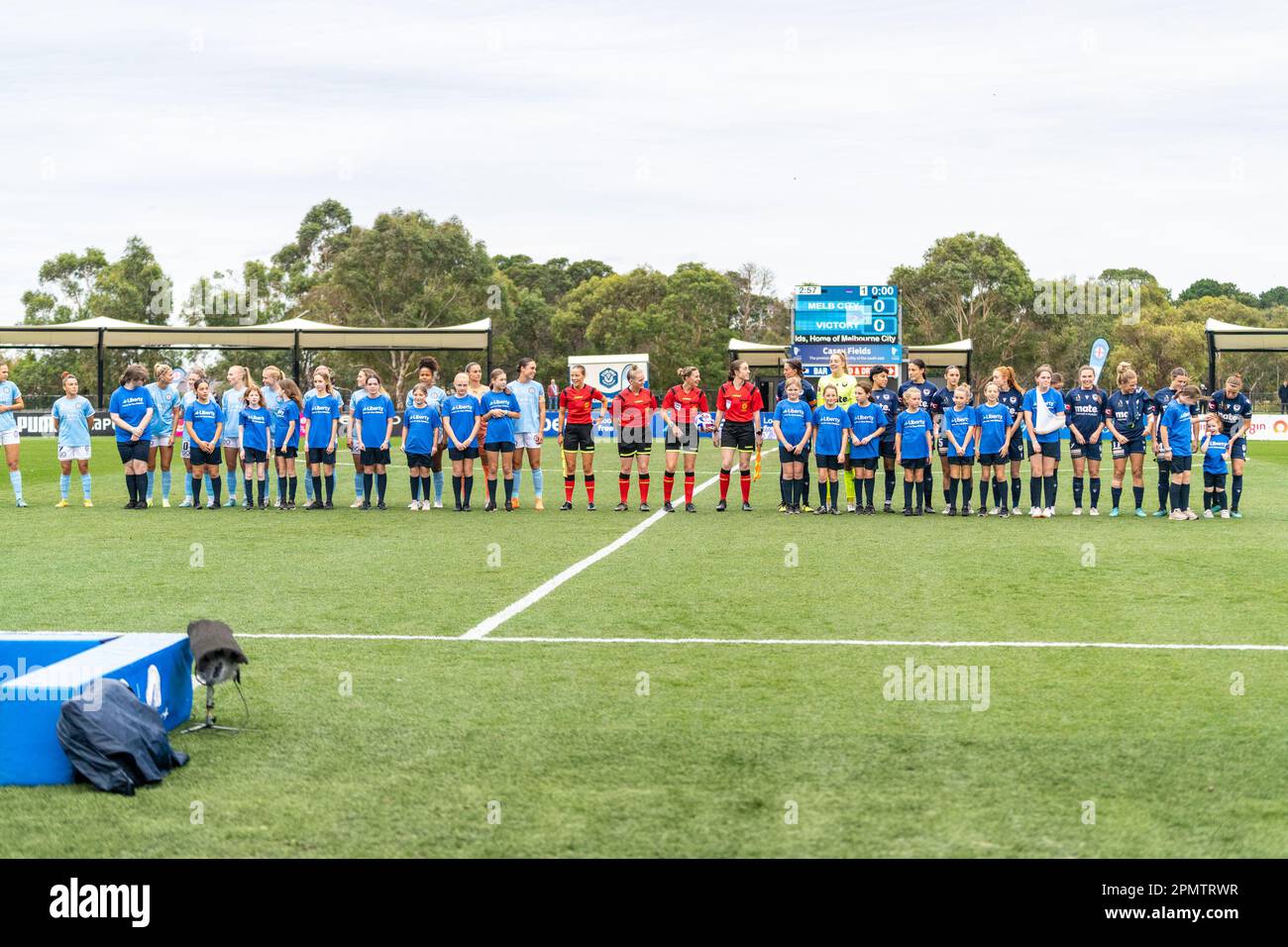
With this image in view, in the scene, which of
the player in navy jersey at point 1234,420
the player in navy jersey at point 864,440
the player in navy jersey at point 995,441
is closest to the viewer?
the player in navy jersey at point 995,441

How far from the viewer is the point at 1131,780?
544 cm

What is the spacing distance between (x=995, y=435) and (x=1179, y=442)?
2453 mm

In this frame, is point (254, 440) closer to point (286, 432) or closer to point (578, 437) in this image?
point (286, 432)

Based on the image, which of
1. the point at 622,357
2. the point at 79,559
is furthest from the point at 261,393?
the point at 622,357

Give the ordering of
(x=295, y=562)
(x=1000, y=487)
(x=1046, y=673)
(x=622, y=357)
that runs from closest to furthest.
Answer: (x=1046, y=673), (x=295, y=562), (x=1000, y=487), (x=622, y=357)

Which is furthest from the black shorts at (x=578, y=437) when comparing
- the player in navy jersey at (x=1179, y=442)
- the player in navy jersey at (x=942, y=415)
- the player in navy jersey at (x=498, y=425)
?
the player in navy jersey at (x=1179, y=442)

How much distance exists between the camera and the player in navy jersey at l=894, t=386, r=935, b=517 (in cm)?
1861

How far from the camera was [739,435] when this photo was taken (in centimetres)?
1945

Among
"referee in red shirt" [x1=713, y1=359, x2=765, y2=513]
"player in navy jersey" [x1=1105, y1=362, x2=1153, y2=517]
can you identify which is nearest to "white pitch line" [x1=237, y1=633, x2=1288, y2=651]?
"referee in red shirt" [x1=713, y1=359, x2=765, y2=513]

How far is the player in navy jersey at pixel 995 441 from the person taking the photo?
1858 cm

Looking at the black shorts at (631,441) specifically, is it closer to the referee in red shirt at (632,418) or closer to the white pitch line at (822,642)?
the referee in red shirt at (632,418)

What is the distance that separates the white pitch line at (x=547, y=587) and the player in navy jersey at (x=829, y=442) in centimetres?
309

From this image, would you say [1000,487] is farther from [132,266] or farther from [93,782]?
[132,266]
